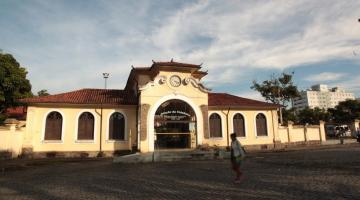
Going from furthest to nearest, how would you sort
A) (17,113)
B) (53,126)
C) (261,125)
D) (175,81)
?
1. (17,113)
2. (261,125)
3. (175,81)
4. (53,126)

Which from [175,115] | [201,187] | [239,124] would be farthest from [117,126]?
[201,187]

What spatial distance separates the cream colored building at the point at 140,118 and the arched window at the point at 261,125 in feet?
4.35

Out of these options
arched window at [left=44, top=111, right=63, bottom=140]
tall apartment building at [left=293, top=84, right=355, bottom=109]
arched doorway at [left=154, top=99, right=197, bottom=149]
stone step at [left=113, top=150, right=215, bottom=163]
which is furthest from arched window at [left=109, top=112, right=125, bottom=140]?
tall apartment building at [left=293, top=84, right=355, bottom=109]

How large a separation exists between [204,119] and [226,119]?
Answer: 3343 millimetres

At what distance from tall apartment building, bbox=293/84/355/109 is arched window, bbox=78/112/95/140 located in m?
148

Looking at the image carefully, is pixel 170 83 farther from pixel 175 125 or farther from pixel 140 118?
pixel 175 125

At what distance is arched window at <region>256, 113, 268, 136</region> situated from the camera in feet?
88.9

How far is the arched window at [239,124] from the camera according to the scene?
2641cm

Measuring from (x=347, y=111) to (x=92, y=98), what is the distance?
47.9 m

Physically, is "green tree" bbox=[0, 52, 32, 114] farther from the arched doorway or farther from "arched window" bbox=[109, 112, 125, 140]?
the arched doorway

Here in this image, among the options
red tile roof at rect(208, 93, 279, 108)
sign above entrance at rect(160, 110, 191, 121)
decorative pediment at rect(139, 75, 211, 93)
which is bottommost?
sign above entrance at rect(160, 110, 191, 121)

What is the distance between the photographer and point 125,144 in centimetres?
2364

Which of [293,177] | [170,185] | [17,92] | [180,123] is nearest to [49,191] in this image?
[170,185]

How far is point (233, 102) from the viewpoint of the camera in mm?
26984
